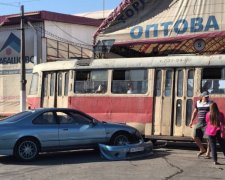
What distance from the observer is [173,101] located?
1457cm

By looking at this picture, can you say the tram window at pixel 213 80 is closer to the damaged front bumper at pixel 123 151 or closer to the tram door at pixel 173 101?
the tram door at pixel 173 101

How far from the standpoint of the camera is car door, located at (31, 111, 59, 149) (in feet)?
40.2

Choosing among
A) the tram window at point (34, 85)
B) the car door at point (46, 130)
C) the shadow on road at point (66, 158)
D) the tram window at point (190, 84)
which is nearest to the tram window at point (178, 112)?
the tram window at point (190, 84)

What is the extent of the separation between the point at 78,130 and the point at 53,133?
693mm

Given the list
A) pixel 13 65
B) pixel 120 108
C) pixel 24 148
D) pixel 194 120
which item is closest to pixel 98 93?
pixel 120 108

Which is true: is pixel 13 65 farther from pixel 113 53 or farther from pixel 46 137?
pixel 46 137

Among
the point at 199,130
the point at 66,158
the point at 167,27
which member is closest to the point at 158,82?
the point at 199,130

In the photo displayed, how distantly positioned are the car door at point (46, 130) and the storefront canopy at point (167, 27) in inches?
444

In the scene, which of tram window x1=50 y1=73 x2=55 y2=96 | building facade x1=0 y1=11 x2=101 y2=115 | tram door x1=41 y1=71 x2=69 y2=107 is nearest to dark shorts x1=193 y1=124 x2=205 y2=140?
tram door x1=41 y1=71 x2=69 y2=107

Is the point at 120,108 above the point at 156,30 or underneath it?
underneath

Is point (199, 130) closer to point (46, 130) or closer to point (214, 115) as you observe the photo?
point (214, 115)

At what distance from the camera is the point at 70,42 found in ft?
109

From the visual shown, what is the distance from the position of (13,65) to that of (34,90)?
52.0 feet

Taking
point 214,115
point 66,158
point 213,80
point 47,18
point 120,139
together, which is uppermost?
point 47,18
